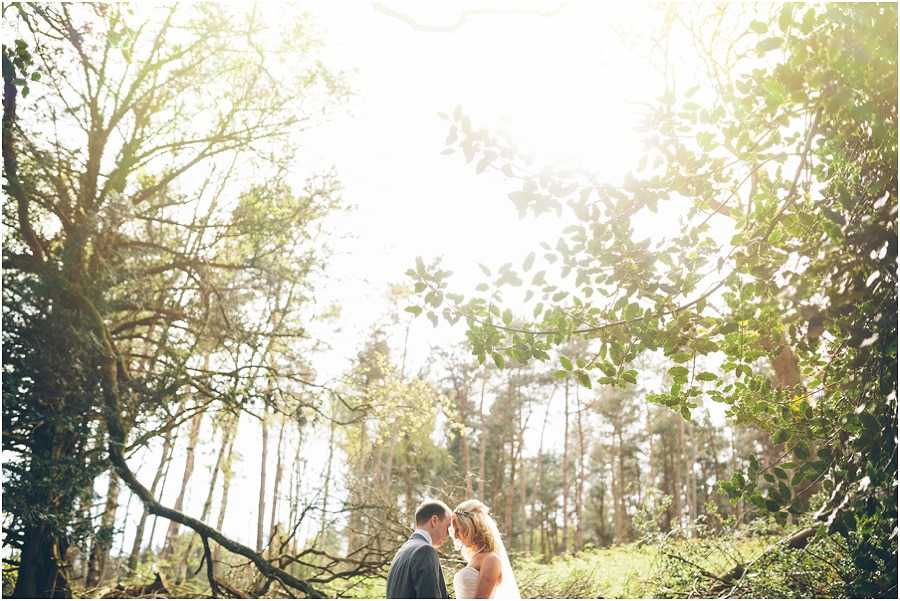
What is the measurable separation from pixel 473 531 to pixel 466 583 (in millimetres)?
248

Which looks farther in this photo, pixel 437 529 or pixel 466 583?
pixel 466 583

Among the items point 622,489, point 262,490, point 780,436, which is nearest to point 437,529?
point 780,436

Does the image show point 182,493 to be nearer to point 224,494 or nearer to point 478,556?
point 224,494

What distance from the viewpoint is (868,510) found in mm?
1050

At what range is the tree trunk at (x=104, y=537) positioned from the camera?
4082 mm

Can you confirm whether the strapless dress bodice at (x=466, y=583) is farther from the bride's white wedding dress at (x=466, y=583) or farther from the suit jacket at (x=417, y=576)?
the suit jacket at (x=417, y=576)

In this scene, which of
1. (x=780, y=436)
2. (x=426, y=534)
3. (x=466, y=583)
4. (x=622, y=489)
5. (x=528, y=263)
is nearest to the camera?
(x=528, y=263)

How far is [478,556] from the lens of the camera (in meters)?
2.90

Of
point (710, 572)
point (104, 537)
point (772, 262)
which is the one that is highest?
point (772, 262)

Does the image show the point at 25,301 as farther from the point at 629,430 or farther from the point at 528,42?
the point at 629,430

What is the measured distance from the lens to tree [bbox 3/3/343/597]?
3912 mm

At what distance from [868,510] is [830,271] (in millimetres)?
455

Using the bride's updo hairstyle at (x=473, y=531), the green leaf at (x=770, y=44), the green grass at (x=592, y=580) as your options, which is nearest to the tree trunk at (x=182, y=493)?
the green grass at (x=592, y=580)

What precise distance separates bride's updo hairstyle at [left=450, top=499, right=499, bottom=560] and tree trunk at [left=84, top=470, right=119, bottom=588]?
275cm
